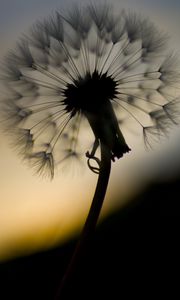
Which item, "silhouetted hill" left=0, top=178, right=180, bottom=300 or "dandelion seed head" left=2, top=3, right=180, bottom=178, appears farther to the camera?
Result: "silhouetted hill" left=0, top=178, right=180, bottom=300

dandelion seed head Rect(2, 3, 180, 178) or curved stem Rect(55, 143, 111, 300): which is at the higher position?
dandelion seed head Rect(2, 3, 180, 178)

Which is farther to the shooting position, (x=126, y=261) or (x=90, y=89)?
(x=126, y=261)

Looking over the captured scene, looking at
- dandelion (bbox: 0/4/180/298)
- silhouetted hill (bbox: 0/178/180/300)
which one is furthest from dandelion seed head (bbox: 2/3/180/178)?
silhouetted hill (bbox: 0/178/180/300)

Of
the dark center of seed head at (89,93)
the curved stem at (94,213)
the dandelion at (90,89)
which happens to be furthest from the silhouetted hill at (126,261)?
the dark center of seed head at (89,93)

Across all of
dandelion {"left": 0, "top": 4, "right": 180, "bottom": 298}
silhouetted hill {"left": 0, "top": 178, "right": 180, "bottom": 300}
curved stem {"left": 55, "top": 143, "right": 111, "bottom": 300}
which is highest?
dandelion {"left": 0, "top": 4, "right": 180, "bottom": 298}

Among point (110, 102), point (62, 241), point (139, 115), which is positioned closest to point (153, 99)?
point (139, 115)

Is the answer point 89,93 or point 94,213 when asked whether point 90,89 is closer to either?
point 89,93

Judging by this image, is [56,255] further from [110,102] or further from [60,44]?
[60,44]

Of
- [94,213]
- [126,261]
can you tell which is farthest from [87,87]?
[126,261]

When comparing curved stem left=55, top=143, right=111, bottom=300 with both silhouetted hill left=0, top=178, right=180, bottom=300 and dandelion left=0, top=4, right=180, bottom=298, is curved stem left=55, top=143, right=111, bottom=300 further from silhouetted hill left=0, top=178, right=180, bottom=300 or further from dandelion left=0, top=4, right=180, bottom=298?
silhouetted hill left=0, top=178, right=180, bottom=300
